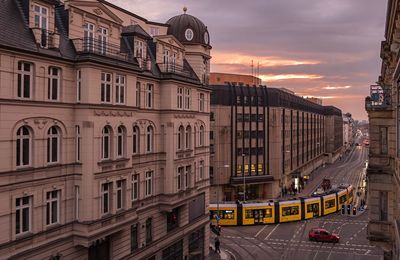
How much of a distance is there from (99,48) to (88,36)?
0.97m

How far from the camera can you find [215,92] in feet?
228

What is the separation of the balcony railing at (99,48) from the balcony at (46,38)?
5.11 ft

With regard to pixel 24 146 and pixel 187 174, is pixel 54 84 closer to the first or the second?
pixel 24 146

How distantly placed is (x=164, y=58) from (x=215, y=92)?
3706cm

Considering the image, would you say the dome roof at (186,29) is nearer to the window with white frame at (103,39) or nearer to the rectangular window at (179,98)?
the rectangular window at (179,98)

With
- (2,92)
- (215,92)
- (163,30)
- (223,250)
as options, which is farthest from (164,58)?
(215,92)

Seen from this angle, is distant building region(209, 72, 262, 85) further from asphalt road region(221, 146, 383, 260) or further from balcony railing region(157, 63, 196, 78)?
balcony railing region(157, 63, 196, 78)

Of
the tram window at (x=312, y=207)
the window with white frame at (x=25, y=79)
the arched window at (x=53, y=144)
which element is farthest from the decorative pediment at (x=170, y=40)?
the tram window at (x=312, y=207)

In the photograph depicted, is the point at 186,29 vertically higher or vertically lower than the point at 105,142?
higher

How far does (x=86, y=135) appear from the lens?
22422 millimetres

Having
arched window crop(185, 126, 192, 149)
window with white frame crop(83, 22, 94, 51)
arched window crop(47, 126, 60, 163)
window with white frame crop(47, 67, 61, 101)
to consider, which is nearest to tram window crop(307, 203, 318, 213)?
arched window crop(185, 126, 192, 149)

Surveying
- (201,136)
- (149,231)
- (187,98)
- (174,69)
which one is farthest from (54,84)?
(201,136)

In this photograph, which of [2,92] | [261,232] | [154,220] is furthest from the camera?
[261,232]

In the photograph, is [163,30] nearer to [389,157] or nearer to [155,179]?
[155,179]
